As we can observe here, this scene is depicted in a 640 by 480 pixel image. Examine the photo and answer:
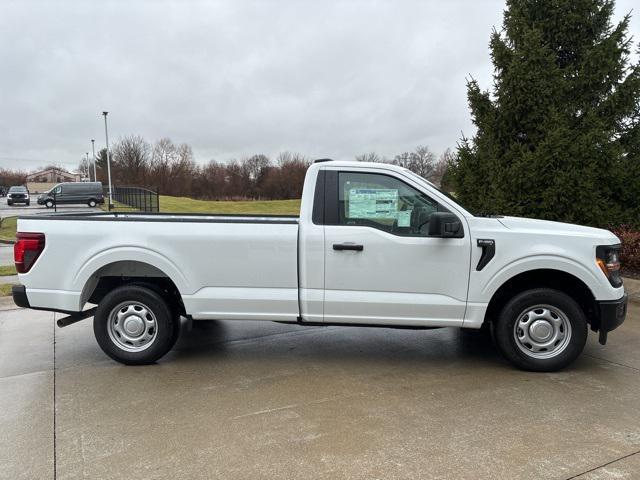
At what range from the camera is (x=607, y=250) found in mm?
4453

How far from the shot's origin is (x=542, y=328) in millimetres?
4492

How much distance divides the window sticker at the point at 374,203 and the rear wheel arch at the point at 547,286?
1.26m

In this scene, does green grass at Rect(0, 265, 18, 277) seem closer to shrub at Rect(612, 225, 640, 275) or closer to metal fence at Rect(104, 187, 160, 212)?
shrub at Rect(612, 225, 640, 275)

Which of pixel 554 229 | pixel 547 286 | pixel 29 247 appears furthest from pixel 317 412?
pixel 29 247

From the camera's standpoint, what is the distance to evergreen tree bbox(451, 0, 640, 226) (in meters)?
9.43

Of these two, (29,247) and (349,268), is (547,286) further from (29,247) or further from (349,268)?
(29,247)

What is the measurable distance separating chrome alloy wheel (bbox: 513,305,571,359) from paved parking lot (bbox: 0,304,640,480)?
0.81 ft

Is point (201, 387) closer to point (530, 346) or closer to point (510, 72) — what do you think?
point (530, 346)

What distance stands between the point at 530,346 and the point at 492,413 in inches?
43.0

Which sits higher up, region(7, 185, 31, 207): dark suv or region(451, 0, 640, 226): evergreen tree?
region(451, 0, 640, 226): evergreen tree

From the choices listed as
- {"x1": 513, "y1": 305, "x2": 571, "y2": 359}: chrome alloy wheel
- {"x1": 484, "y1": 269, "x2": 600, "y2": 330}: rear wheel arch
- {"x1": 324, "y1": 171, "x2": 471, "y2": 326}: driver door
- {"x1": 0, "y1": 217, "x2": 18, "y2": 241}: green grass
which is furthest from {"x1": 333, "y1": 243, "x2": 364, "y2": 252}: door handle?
{"x1": 0, "y1": 217, "x2": 18, "y2": 241}: green grass

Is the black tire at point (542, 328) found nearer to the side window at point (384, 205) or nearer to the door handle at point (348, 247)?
the side window at point (384, 205)

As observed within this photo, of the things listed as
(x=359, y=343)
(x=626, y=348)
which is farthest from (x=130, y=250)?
(x=626, y=348)

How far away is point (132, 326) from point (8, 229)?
23639mm
